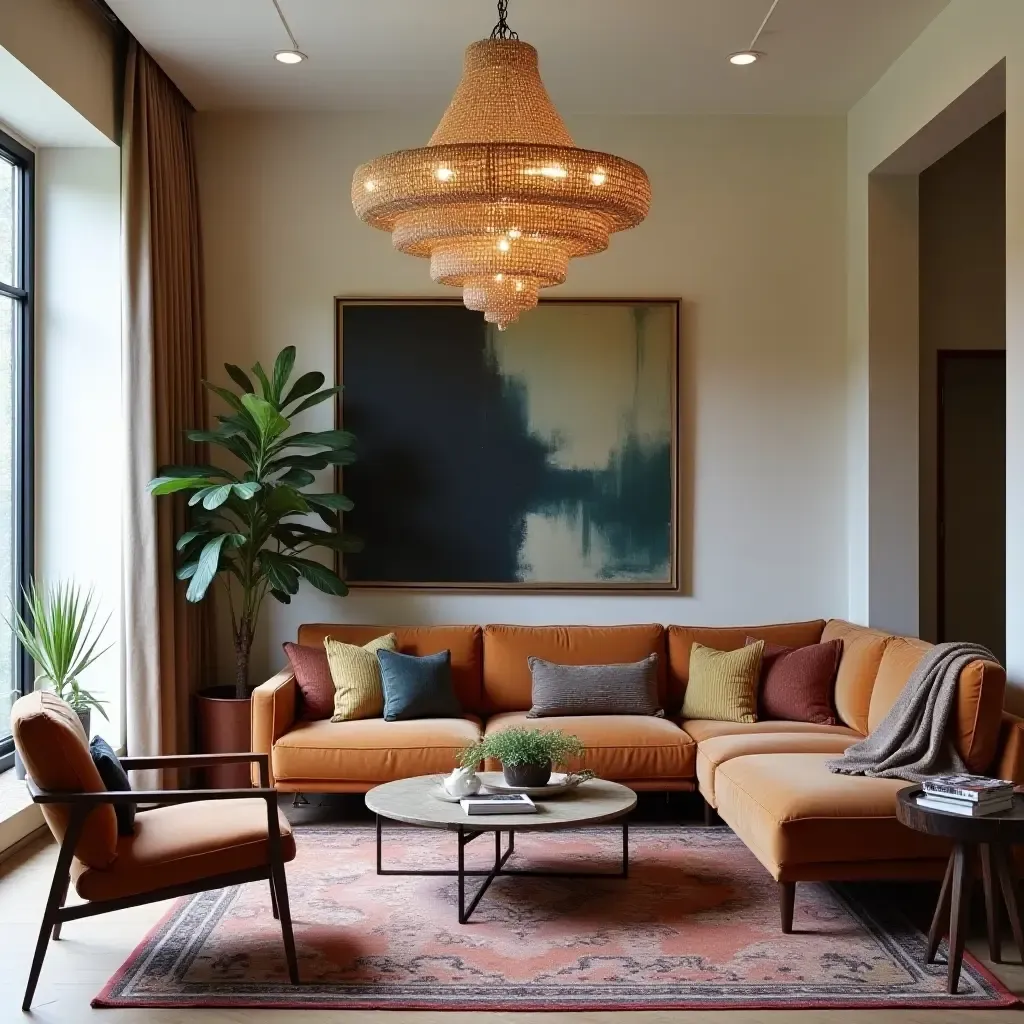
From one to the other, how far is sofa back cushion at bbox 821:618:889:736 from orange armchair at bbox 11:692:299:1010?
102 inches

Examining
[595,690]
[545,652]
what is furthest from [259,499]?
[595,690]

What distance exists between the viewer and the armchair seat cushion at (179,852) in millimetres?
3287

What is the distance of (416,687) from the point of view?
527cm

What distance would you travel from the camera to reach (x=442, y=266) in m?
3.84

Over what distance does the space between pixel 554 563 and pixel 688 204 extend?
1.96m

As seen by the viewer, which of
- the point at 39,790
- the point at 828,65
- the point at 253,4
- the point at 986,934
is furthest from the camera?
the point at 828,65

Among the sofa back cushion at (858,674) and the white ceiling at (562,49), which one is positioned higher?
the white ceiling at (562,49)

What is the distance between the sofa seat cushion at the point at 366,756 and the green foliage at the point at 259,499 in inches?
28.8

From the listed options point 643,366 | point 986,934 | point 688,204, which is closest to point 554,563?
point 643,366

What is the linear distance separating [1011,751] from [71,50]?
4.38 metres

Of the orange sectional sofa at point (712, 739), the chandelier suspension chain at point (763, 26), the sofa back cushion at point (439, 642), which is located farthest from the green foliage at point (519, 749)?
the chandelier suspension chain at point (763, 26)

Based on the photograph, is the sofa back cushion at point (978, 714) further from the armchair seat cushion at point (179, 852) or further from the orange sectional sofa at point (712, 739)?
the armchair seat cushion at point (179, 852)

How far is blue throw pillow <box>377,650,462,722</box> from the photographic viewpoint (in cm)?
525

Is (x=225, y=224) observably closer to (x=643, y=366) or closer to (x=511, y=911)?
(x=643, y=366)
